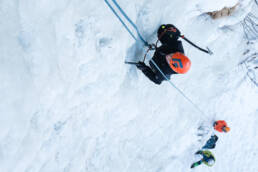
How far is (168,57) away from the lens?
1.96 m

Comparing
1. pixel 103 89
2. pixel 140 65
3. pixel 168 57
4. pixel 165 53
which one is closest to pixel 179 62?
pixel 168 57

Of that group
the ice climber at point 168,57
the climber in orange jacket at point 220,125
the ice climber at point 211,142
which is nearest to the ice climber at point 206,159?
the ice climber at point 211,142

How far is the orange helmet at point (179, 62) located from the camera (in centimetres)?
185

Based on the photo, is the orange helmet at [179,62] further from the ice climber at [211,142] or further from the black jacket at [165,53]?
the ice climber at [211,142]

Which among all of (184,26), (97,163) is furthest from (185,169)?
(184,26)

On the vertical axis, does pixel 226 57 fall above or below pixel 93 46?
below

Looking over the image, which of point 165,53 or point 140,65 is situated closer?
point 165,53

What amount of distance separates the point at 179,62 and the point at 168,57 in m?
0.14

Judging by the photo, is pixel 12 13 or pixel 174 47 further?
pixel 174 47

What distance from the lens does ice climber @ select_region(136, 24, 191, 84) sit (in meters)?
1.87

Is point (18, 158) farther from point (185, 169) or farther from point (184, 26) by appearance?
point (185, 169)

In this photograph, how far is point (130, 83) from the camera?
238 centimetres

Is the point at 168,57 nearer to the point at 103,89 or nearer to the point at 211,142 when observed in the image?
the point at 103,89

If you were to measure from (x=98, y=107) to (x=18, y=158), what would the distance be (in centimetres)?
85
